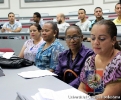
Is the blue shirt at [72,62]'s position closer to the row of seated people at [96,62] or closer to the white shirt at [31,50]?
the row of seated people at [96,62]

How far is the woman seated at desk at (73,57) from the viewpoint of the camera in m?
2.11

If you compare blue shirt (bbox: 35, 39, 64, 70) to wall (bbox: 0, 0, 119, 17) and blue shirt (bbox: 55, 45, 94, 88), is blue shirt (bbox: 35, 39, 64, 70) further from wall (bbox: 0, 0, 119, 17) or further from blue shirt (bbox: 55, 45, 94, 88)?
wall (bbox: 0, 0, 119, 17)

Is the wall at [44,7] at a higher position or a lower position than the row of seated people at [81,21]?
higher

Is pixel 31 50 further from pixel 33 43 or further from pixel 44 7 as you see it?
pixel 44 7

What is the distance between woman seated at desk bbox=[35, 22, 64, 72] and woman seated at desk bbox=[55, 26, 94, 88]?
14.2 inches

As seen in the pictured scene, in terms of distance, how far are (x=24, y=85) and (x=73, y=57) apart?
2.35ft

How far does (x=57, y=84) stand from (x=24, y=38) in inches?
125

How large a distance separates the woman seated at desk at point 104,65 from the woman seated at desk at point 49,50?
1001 millimetres

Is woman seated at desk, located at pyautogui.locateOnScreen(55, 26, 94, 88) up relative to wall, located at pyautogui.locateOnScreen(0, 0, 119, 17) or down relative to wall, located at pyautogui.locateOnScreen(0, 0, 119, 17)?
down

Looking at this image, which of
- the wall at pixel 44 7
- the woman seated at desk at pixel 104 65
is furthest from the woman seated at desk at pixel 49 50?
the wall at pixel 44 7

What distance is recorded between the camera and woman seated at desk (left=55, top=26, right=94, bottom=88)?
211cm

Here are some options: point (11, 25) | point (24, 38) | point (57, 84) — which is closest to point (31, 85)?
point (57, 84)

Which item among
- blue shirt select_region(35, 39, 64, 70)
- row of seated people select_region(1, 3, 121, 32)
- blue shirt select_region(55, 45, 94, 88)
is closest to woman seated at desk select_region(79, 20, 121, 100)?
blue shirt select_region(55, 45, 94, 88)

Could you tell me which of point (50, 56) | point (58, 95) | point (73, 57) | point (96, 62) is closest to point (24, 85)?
point (58, 95)
